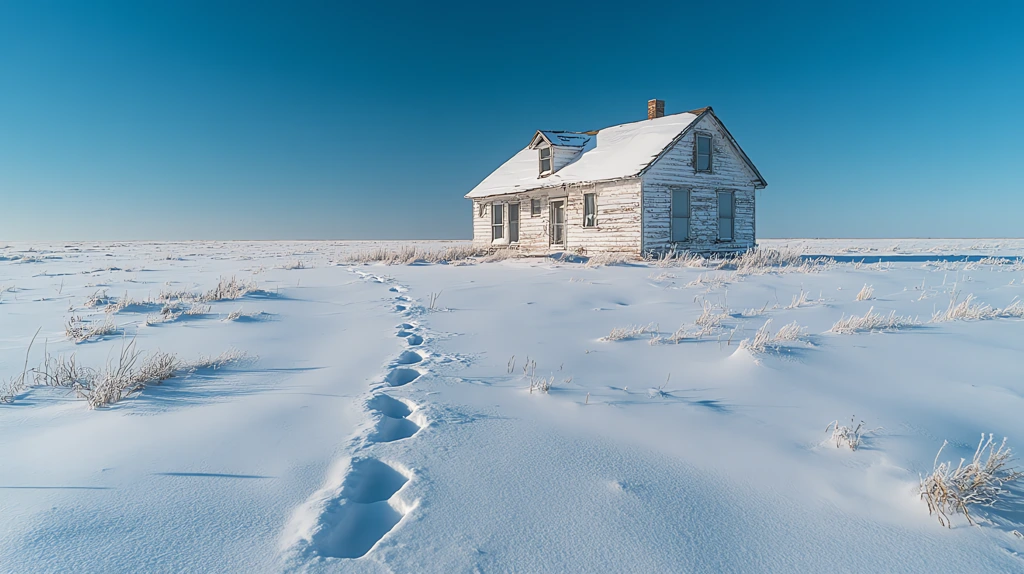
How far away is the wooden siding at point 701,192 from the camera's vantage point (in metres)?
17.1

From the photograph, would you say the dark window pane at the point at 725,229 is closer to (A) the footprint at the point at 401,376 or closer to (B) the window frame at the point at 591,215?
(B) the window frame at the point at 591,215

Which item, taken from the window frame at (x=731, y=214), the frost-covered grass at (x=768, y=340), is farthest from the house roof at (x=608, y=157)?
the frost-covered grass at (x=768, y=340)

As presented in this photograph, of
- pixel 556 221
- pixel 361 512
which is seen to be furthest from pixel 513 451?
pixel 556 221

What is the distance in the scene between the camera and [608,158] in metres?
18.9

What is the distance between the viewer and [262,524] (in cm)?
190

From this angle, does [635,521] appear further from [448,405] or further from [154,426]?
[154,426]

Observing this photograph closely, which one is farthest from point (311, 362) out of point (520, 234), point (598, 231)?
point (520, 234)

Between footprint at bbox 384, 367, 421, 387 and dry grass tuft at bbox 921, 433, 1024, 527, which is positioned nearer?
dry grass tuft at bbox 921, 433, 1024, 527

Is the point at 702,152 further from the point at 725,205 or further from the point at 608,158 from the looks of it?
the point at 608,158

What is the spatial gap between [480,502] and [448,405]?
1.23m

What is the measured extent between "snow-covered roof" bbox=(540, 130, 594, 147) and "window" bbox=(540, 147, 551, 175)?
1.54ft

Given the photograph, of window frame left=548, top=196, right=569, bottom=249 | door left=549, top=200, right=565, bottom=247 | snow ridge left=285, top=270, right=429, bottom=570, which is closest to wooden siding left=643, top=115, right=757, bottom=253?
window frame left=548, top=196, right=569, bottom=249

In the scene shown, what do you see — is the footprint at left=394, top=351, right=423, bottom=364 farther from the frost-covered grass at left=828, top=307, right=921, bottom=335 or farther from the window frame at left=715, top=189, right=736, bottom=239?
the window frame at left=715, top=189, right=736, bottom=239

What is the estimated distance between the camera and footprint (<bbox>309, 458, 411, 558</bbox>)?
71.7 inches
